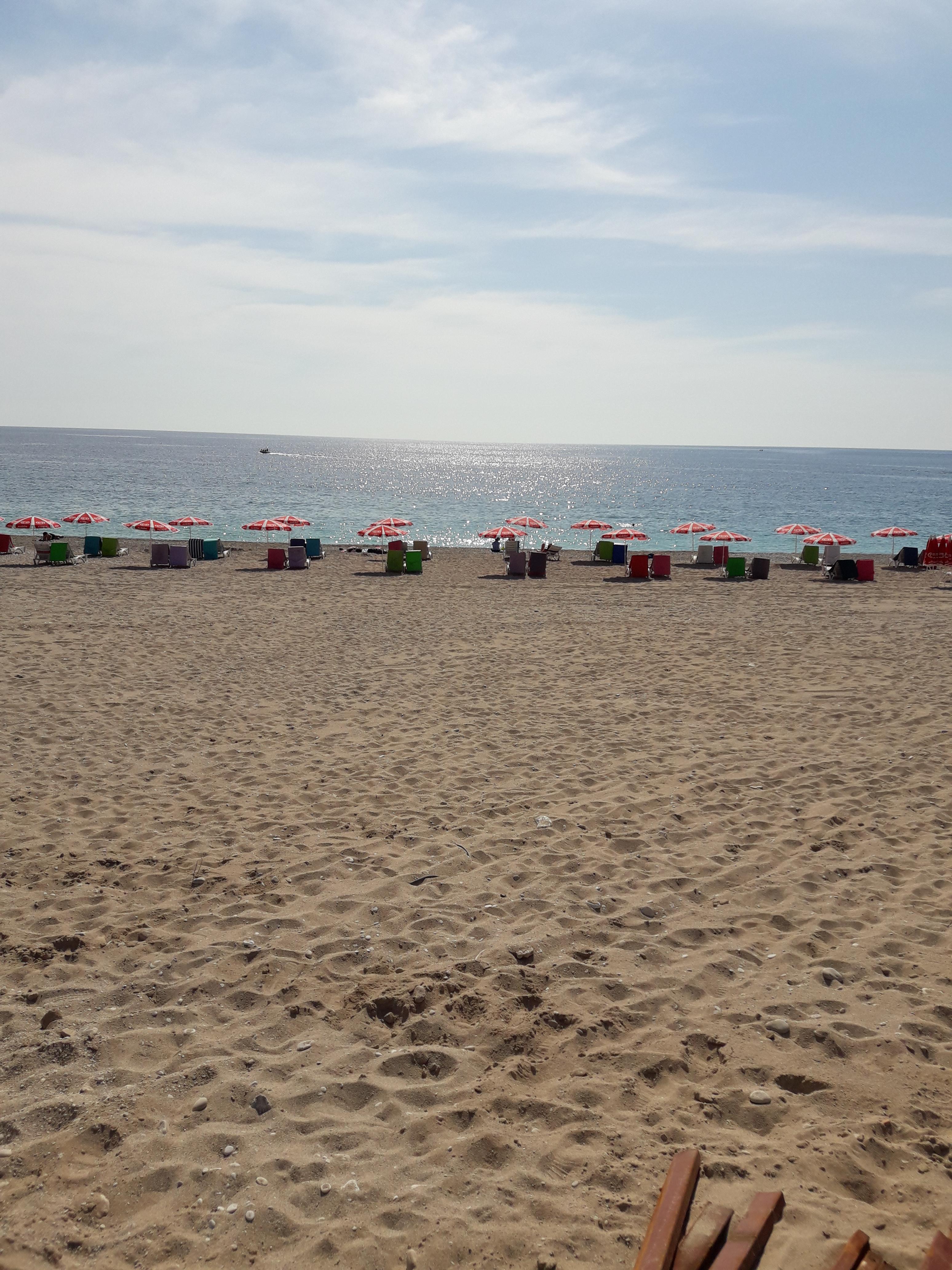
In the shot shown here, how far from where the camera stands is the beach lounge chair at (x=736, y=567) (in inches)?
925

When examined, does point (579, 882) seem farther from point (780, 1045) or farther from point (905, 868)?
point (905, 868)

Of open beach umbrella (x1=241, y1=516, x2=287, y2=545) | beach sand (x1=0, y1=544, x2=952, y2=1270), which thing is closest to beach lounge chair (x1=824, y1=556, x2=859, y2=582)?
beach sand (x1=0, y1=544, x2=952, y2=1270)

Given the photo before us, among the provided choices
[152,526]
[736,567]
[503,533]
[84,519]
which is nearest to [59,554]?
[152,526]

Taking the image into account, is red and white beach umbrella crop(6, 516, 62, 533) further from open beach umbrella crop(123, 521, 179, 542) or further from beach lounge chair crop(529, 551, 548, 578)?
beach lounge chair crop(529, 551, 548, 578)

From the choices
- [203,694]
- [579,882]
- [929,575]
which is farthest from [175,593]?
[929,575]

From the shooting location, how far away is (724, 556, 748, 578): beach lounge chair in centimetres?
2350

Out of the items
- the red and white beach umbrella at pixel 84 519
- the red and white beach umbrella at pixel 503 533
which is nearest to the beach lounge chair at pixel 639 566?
the red and white beach umbrella at pixel 503 533

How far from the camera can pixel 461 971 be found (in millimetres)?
4363

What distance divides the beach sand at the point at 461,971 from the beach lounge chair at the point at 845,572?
14.8m

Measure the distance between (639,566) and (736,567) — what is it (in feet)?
8.90

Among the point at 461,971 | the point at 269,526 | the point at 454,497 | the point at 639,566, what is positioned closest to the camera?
the point at 461,971

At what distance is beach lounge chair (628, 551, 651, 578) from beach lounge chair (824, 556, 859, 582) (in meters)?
5.18

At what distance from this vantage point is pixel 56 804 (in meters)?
6.41

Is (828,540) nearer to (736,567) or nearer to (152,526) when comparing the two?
(736,567)
